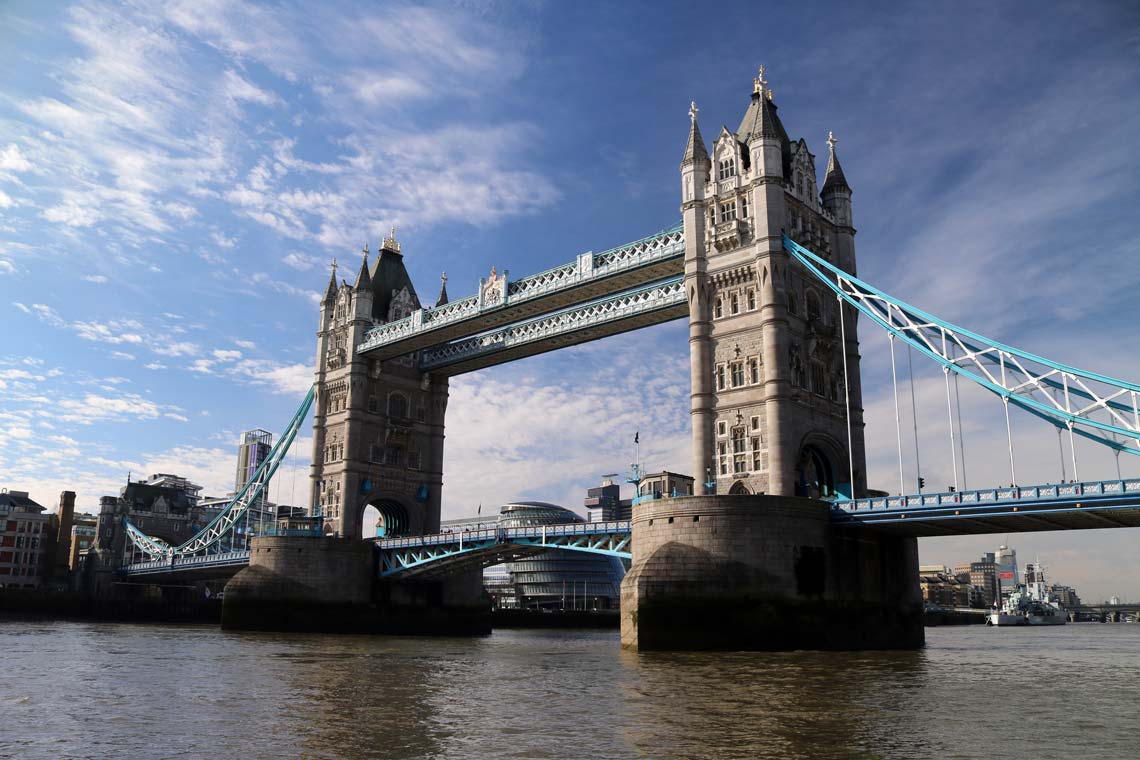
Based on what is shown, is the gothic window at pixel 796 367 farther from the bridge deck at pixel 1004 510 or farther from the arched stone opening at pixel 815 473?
the bridge deck at pixel 1004 510

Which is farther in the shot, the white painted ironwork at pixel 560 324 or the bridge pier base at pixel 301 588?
the bridge pier base at pixel 301 588

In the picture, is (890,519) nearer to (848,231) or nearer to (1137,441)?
(1137,441)

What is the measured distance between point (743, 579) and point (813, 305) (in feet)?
60.1

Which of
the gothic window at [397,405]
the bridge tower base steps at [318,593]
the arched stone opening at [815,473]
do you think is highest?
the gothic window at [397,405]

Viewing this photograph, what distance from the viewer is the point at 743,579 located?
42.7 meters

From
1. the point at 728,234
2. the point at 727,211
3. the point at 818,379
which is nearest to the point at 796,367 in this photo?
the point at 818,379

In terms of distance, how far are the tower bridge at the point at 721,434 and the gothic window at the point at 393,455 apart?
0.27m

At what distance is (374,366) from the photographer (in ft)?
254

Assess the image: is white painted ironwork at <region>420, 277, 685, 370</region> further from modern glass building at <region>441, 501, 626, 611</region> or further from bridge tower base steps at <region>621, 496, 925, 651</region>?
modern glass building at <region>441, 501, 626, 611</region>

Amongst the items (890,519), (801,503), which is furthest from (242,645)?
(890,519)

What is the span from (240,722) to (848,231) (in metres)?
47.3

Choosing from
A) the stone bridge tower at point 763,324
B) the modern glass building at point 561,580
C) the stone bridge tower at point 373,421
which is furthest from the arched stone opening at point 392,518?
the modern glass building at point 561,580

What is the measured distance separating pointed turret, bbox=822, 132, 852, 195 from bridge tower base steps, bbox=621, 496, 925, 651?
22.3m

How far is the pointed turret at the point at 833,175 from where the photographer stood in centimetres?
5859
